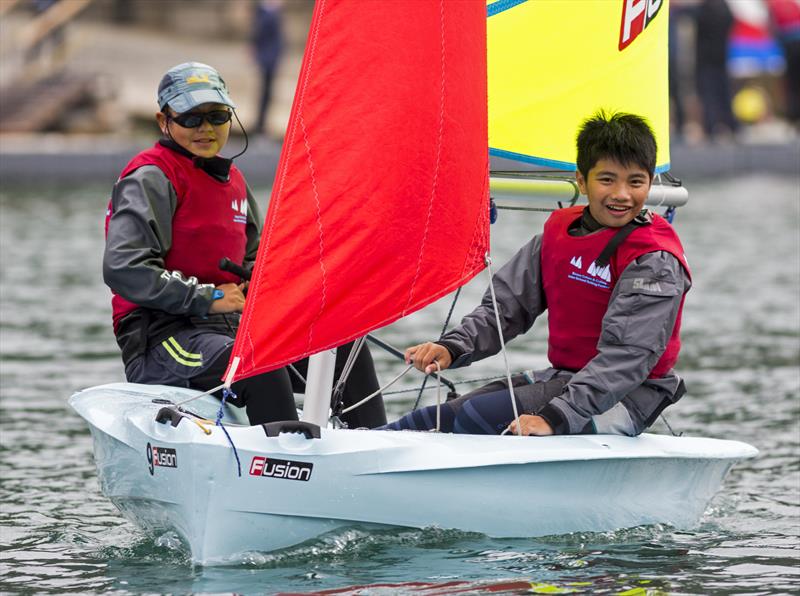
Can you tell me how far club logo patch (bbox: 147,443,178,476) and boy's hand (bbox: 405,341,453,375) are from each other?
2.92ft

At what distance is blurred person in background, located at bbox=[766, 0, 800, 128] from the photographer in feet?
68.2

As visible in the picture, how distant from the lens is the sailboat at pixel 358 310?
4957 mm

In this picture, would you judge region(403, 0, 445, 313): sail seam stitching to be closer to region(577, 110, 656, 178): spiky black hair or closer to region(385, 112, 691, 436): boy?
region(385, 112, 691, 436): boy

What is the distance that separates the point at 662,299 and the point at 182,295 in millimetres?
1513

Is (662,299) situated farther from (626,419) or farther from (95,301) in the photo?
(95,301)

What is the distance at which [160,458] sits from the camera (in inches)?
199

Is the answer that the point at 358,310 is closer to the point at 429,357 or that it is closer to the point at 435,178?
the point at 435,178

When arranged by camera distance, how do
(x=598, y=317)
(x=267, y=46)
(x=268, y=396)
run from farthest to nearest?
1. (x=267, y=46)
2. (x=598, y=317)
3. (x=268, y=396)

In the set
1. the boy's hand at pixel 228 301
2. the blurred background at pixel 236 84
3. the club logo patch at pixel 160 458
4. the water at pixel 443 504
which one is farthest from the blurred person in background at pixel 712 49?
the club logo patch at pixel 160 458

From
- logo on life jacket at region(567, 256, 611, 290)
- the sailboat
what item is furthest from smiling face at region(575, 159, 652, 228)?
the sailboat

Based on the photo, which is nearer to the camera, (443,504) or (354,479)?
(354,479)

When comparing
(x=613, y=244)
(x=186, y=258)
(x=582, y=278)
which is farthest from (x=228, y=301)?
(x=613, y=244)

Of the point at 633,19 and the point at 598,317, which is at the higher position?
the point at 633,19

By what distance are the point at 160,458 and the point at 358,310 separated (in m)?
0.71
